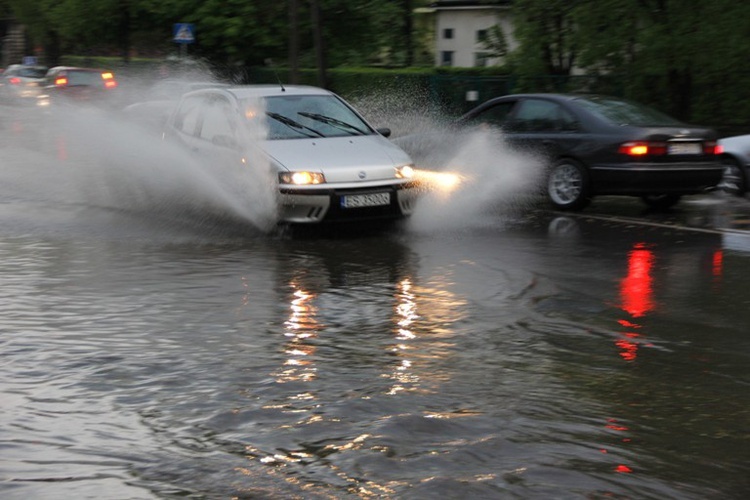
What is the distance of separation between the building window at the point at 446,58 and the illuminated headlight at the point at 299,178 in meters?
44.6

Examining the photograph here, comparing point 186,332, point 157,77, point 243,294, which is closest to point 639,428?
point 186,332

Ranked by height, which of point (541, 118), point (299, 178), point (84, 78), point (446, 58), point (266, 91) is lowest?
point (299, 178)

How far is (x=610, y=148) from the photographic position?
562 inches

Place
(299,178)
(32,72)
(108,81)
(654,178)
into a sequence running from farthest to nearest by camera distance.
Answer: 1. (32,72)
2. (108,81)
3. (654,178)
4. (299,178)

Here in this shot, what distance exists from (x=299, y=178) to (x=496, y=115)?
16.3 ft

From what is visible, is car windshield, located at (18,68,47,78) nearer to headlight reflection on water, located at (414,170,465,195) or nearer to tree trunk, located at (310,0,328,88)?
tree trunk, located at (310,0,328,88)

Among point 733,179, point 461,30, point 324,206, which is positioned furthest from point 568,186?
point 461,30

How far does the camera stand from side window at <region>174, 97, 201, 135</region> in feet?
45.4

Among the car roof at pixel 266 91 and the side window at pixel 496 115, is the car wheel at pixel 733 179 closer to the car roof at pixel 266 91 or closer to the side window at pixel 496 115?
the side window at pixel 496 115

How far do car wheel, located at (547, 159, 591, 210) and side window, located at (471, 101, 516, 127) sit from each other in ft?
4.00

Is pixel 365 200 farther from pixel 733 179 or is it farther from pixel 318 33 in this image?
pixel 318 33

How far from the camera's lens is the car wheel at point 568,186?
1461 centimetres

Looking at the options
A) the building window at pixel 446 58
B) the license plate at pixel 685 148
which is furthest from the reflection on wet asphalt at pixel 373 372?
the building window at pixel 446 58

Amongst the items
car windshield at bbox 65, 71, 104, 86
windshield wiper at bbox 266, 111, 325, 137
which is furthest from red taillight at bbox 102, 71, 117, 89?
windshield wiper at bbox 266, 111, 325, 137
